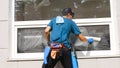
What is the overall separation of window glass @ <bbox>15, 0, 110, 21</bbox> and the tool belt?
1.04 meters

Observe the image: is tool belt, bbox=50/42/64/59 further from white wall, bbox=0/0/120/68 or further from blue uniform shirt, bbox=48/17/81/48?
white wall, bbox=0/0/120/68

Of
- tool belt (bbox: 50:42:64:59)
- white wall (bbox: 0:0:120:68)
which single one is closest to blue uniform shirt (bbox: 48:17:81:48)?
tool belt (bbox: 50:42:64:59)

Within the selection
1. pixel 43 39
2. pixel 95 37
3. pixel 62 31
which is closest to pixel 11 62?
pixel 43 39

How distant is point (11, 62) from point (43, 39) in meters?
0.70

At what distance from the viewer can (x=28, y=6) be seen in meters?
7.32

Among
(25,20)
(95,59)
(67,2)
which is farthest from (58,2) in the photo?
(95,59)

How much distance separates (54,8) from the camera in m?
7.25

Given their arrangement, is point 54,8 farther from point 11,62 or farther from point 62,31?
point 11,62

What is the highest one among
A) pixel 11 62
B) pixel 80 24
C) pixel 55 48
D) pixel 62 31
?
pixel 80 24

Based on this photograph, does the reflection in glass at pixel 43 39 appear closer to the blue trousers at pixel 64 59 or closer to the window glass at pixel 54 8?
the window glass at pixel 54 8

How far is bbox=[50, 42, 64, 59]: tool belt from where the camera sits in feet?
20.4

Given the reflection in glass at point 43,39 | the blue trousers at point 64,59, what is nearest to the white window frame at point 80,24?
the reflection in glass at point 43,39

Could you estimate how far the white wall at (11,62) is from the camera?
6.90 metres

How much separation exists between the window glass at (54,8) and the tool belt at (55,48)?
1042mm
